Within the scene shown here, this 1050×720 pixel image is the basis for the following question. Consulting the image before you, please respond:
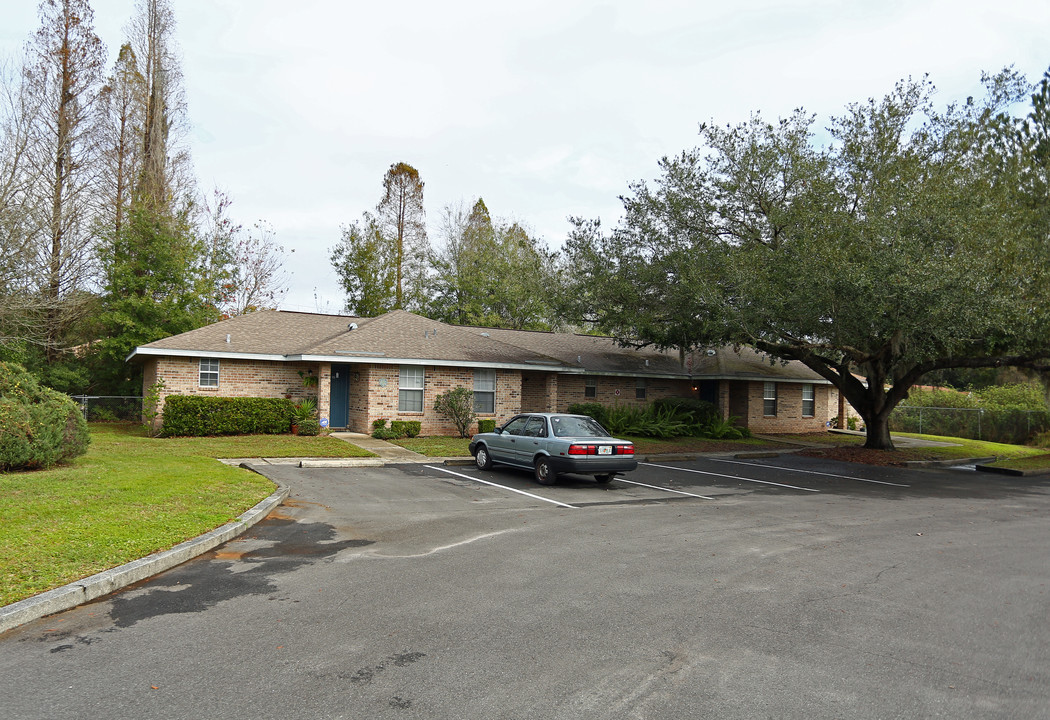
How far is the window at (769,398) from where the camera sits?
31.9m

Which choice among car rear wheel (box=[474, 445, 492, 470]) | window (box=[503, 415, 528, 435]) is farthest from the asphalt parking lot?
car rear wheel (box=[474, 445, 492, 470])

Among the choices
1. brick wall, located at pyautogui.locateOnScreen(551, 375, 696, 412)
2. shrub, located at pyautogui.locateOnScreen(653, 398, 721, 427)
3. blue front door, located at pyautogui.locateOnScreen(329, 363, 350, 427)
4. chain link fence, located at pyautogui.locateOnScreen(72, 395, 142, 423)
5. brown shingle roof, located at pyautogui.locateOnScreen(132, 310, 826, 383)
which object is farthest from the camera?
brick wall, located at pyautogui.locateOnScreen(551, 375, 696, 412)

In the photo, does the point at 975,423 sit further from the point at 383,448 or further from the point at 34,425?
the point at 34,425

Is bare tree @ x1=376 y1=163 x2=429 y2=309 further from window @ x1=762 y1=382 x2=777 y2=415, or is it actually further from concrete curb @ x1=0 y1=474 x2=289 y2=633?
concrete curb @ x1=0 y1=474 x2=289 y2=633

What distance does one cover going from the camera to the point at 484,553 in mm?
7887

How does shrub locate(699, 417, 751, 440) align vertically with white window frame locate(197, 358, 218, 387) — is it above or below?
below

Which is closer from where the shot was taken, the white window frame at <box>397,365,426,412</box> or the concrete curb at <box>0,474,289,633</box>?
the concrete curb at <box>0,474,289,633</box>

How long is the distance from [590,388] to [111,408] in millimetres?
19710

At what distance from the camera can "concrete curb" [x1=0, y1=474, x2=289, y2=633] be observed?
5.25 m

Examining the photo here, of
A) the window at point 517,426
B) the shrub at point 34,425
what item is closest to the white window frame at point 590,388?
the window at point 517,426

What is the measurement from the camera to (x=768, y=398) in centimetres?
3209

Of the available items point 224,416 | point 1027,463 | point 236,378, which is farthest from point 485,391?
point 1027,463

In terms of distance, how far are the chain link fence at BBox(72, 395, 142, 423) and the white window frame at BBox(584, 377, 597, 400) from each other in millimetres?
17924

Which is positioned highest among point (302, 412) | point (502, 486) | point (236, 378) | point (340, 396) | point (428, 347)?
point (428, 347)
